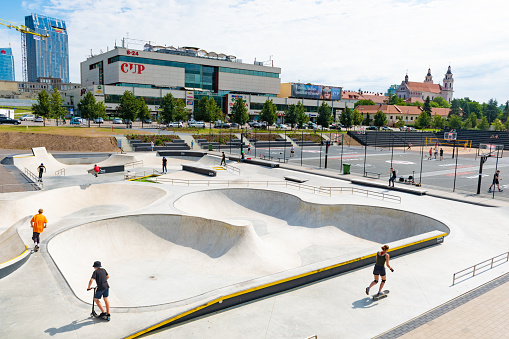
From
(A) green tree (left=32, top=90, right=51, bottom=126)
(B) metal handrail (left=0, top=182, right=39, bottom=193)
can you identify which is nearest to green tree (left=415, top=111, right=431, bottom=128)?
(A) green tree (left=32, top=90, right=51, bottom=126)

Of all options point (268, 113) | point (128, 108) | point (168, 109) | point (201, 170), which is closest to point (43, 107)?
point (128, 108)

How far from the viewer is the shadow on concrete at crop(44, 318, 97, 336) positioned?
761 centimetres

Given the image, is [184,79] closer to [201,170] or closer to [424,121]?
[201,170]

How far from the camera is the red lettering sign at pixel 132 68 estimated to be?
8812cm

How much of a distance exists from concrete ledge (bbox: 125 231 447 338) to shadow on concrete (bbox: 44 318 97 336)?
52.3 inches

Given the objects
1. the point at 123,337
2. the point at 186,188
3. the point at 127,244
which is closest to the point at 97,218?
the point at 127,244

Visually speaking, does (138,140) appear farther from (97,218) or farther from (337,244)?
(337,244)

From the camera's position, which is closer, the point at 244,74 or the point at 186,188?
the point at 186,188

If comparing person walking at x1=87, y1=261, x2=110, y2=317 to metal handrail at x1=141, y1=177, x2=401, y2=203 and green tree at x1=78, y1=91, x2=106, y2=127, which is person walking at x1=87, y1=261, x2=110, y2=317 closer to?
metal handrail at x1=141, y1=177, x2=401, y2=203

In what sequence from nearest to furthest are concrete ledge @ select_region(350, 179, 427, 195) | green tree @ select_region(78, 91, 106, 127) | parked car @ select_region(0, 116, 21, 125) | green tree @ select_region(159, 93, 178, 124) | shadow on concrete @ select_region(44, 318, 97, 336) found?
shadow on concrete @ select_region(44, 318, 97, 336), concrete ledge @ select_region(350, 179, 427, 195), parked car @ select_region(0, 116, 21, 125), green tree @ select_region(78, 91, 106, 127), green tree @ select_region(159, 93, 178, 124)

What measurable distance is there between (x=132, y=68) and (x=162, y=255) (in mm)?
84016

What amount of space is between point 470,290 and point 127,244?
13263mm

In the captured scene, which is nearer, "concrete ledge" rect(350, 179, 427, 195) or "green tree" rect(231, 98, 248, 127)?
"concrete ledge" rect(350, 179, 427, 195)

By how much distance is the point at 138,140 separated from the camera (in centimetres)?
5103
